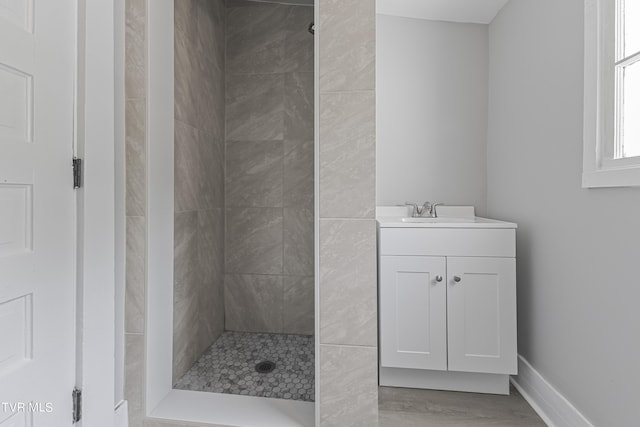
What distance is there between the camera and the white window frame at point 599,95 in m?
1.18

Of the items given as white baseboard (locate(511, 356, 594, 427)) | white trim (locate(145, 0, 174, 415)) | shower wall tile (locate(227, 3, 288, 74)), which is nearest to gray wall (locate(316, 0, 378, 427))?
white trim (locate(145, 0, 174, 415))

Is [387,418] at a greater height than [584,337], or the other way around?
[584,337]

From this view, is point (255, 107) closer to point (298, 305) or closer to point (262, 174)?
point (262, 174)

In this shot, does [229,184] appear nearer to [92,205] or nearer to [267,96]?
[267,96]

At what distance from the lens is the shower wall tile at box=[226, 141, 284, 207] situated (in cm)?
217

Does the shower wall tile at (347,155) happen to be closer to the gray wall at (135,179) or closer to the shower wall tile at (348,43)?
the shower wall tile at (348,43)

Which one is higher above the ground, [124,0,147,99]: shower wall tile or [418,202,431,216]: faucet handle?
[124,0,147,99]: shower wall tile

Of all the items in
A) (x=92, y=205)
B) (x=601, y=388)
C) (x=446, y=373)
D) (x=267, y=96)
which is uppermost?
(x=267, y=96)

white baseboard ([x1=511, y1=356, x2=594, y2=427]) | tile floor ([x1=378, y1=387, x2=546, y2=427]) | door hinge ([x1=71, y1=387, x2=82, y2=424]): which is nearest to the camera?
door hinge ([x1=71, y1=387, x2=82, y2=424])

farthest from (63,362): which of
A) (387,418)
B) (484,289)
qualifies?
(484,289)

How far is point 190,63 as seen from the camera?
5.58 ft

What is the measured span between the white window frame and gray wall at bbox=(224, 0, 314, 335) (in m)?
1.43

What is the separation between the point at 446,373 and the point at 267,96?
6.51 ft

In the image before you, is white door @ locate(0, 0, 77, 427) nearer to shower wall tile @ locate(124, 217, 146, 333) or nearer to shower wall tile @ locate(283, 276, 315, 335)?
shower wall tile @ locate(124, 217, 146, 333)
